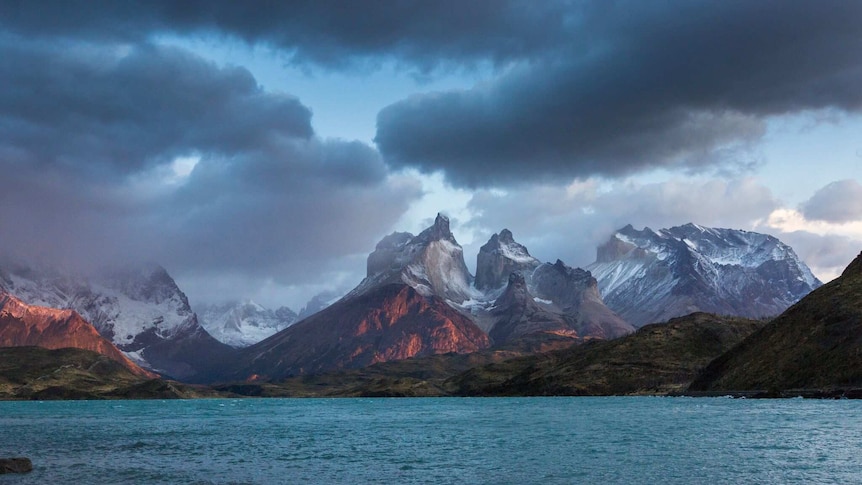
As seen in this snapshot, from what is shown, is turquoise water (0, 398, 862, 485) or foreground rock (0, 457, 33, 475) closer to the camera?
turquoise water (0, 398, 862, 485)

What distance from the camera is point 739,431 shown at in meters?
142

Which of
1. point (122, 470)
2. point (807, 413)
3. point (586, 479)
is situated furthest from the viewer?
point (807, 413)

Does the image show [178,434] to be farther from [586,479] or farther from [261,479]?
[586,479]

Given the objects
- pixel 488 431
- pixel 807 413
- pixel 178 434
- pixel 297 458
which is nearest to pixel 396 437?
pixel 488 431

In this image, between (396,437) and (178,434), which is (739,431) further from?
(178,434)

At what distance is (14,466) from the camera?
9669 centimetres

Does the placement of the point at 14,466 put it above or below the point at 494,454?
below

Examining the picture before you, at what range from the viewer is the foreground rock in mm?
94688

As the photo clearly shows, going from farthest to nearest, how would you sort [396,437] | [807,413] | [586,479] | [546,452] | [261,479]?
[807,413] < [396,437] < [546,452] < [261,479] < [586,479]

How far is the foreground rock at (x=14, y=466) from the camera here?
A: 3728 inches

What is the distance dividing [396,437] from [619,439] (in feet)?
161

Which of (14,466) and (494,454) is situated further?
(494,454)

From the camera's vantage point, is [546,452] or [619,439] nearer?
[546,452]

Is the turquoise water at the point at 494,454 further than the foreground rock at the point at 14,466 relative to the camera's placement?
No
